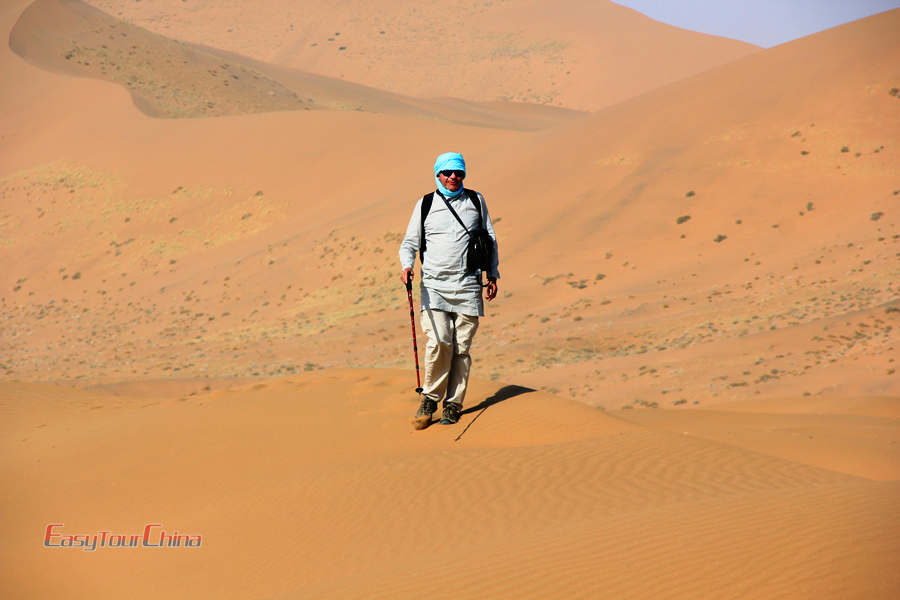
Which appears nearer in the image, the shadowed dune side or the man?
the man

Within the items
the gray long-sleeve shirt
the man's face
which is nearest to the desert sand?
the gray long-sleeve shirt

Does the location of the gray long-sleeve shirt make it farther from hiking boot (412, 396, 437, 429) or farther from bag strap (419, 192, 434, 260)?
hiking boot (412, 396, 437, 429)

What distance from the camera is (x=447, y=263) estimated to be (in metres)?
6.80

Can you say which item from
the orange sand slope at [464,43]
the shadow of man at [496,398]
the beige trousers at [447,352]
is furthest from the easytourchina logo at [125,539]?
the orange sand slope at [464,43]

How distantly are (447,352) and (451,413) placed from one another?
0.58m

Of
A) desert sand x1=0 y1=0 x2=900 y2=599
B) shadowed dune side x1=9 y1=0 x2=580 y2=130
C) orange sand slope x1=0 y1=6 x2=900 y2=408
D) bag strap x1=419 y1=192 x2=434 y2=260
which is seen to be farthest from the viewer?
shadowed dune side x1=9 y1=0 x2=580 y2=130

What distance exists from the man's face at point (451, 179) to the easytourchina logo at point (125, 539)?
3.28m

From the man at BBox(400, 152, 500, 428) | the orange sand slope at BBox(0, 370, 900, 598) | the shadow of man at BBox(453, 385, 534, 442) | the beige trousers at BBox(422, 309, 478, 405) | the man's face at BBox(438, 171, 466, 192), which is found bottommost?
the orange sand slope at BBox(0, 370, 900, 598)

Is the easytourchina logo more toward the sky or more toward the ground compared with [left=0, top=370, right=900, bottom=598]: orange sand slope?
more toward the ground

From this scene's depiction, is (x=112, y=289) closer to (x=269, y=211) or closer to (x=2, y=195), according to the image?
(x=269, y=211)

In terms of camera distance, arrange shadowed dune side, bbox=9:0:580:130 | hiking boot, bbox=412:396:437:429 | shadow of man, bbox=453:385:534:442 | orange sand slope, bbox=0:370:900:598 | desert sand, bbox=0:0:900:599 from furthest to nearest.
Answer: shadowed dune side, bbox=9:0:580:130
shadow of man, bbox=453:385:534:442
hiking boot, bbox=412:396:437:429
desert sand, bbox=0:0:900:599
orange sand slope, bbox=0:370:900:598

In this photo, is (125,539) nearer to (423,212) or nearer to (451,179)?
(423,212)

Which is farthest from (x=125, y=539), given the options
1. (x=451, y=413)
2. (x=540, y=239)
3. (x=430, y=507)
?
(x=540, y=239)

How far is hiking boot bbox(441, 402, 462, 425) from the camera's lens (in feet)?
23.6
